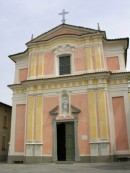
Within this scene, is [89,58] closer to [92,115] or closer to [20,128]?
[92,115]

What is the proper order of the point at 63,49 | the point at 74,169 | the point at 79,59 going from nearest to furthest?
the point at 74,169
the point at 79,59
the point at 63,49

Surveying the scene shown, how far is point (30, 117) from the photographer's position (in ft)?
59.5

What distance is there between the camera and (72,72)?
18625 millimetres

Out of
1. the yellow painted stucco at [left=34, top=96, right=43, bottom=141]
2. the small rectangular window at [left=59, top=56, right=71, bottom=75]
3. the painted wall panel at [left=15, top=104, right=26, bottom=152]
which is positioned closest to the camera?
the yellow painted stucco at [left=34, top=96, right=43, bottom=141]

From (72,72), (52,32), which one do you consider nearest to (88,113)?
(72,72)

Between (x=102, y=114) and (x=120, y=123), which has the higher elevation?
(x=102, y=114)

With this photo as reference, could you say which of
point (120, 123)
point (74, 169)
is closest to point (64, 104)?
point (120, 123)

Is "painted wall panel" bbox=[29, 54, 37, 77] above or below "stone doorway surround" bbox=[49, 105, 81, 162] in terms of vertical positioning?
above

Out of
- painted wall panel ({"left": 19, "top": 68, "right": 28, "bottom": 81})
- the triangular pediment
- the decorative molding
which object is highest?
the triangular pediment

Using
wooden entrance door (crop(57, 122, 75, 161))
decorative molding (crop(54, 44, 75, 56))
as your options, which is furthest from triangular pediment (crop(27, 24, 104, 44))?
wooden entrance door (crop(57, 122, 75, 161))

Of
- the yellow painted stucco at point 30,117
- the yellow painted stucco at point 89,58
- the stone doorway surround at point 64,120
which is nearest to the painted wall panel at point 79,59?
the yellow painted stucco at point 89,58

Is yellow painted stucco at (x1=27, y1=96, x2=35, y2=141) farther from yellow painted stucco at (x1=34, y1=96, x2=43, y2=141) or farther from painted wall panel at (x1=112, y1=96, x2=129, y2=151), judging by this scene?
painted wall panel at (x1=112, y1=96, x2=129, y2=151)

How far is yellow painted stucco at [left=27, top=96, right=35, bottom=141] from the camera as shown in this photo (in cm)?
1769

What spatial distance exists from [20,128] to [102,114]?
22.2ft
